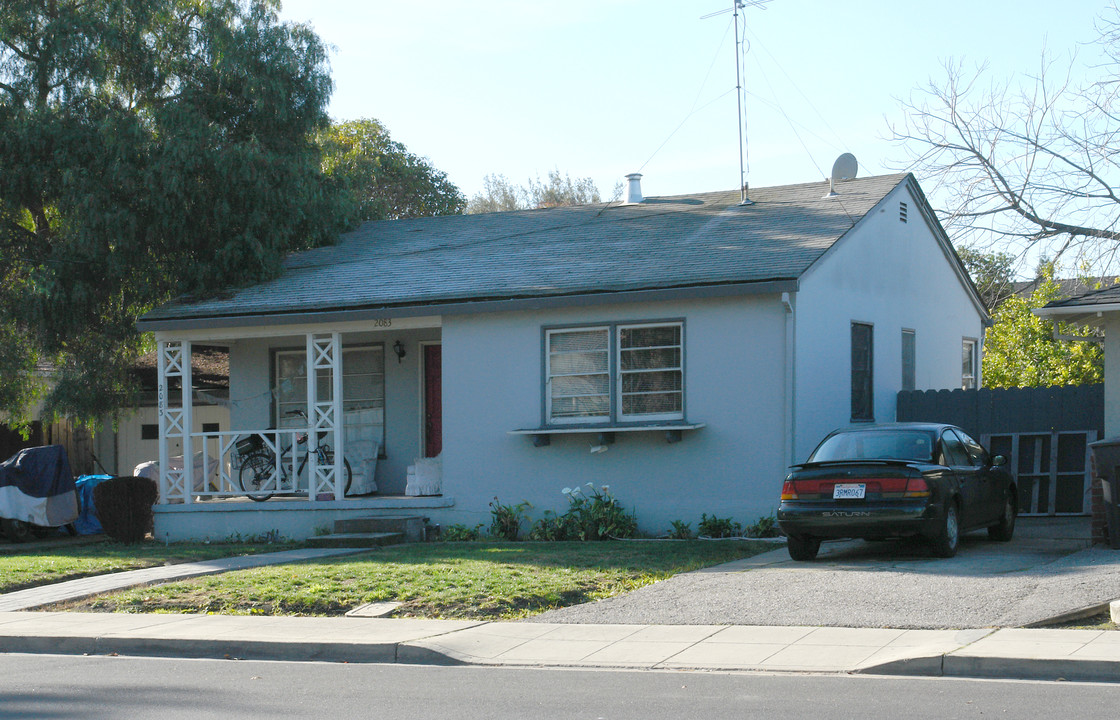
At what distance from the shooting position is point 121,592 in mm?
11930

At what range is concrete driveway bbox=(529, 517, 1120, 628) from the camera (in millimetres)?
9125

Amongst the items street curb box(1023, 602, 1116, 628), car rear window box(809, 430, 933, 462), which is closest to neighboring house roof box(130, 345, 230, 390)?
car rear window box(809, 430, 933, 462)

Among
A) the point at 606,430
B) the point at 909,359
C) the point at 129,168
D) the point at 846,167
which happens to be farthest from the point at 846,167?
the point at 129,168

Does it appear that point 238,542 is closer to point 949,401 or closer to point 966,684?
point 949,401

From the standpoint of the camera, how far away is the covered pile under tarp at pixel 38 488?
58.7ft

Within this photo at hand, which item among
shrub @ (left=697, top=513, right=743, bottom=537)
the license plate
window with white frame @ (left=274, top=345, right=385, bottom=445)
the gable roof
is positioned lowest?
shrub @ (left=697, top=513, right=743, bottom=537)

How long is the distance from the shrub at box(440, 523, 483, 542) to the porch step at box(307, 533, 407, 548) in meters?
0.58

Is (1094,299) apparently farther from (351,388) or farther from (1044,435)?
(351,388)

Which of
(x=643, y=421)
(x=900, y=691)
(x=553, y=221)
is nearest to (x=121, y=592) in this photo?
(x=643, y=421)

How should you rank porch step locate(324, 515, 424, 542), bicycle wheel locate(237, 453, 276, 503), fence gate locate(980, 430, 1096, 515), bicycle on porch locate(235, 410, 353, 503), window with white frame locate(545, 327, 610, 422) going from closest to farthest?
1. window with white frame locate(545, 327, 610, 422)
2. fence gate locate(980, 430, 1096, 515)
3. porch step locate(324, 515, 424, 542)
4. bicycle on porch locate(235, 410, 353, 503)
5. bicycle wheel locate(237, 453, 276, 503)

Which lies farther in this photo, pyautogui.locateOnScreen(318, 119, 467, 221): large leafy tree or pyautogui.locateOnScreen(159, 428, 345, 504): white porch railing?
pyautogui.locateOnScreen(318, 119, 467, 221): large leafy tree

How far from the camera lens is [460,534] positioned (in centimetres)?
1598

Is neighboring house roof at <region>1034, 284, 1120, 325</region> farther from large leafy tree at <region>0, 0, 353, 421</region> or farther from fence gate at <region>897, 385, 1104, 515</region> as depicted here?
large leafy tree at <region>0, 0, 353, 421</region>

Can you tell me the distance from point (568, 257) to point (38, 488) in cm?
875
